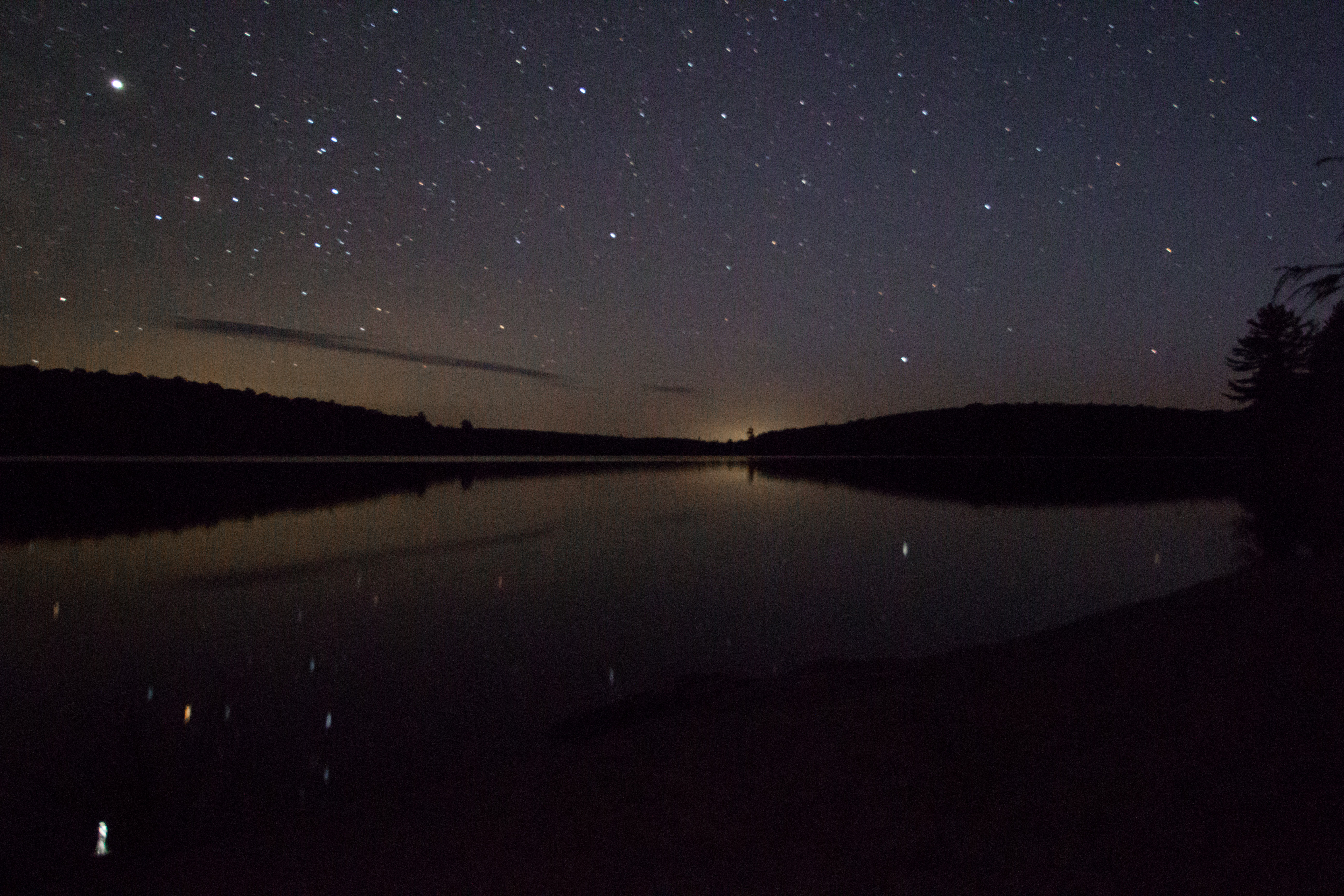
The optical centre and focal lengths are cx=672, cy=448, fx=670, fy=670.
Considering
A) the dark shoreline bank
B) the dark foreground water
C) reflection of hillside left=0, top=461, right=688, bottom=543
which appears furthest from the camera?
reflection of hillside left=0, top=461, right=688, bottom=543

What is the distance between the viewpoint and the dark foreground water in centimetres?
498

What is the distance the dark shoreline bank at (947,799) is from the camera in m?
2.64

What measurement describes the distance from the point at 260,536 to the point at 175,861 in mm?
16217

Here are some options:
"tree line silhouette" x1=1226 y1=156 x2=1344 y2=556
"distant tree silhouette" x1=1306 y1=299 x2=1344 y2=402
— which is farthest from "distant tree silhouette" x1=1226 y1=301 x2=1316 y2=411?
"distant tree silhouette" x1=1306 y1=299 x2=1344 y2=402

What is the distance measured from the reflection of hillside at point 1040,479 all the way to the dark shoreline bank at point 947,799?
963 inches

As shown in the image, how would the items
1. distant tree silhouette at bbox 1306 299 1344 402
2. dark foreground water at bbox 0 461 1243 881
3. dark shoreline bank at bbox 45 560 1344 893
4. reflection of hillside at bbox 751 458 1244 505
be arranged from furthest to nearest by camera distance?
1. reflection of hillside at bbox 751 458 1244 505
2. distant tree silhouette at bbox 1306 299 1344 402
3. dark foreground water at bbox 0 461 1243 881
4. dark shoreline bank at bbox 45 560 1344 893

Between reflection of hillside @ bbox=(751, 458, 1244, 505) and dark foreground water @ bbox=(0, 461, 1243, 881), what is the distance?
537 centimetres

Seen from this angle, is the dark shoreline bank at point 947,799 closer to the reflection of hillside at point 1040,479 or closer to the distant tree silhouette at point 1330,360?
the distant tree silhouette at point 1330,360

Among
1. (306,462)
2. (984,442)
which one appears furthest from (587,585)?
(984,442)

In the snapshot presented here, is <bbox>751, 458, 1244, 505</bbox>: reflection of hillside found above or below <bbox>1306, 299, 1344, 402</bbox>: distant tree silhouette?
below

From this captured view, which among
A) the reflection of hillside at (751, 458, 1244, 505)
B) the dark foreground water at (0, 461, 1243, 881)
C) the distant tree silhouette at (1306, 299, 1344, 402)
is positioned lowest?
the dark foreground water at (0, 461, 1243, 881)

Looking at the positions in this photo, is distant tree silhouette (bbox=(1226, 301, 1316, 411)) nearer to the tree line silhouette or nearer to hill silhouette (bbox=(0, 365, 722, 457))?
the tree line silhouette

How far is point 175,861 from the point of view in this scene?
138 inches

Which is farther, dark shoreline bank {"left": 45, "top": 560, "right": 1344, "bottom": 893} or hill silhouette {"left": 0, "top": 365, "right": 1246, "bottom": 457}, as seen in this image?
hill silhouette {"left": 0, "top": 365, "right": 1246, "bottom": 457}
